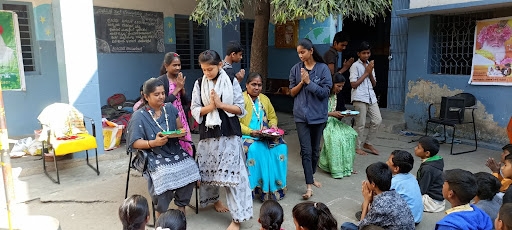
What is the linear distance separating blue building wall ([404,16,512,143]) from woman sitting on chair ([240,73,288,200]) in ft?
13.7

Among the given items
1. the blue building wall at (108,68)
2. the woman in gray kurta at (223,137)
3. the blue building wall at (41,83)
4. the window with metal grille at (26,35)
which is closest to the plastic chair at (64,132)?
the blue building wall at (108,68)

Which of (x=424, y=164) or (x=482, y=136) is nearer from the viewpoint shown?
(x=424, y=164)

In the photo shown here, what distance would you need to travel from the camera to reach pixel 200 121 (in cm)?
342

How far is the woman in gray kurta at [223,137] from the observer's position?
10.9ft

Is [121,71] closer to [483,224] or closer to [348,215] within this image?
[348,215]

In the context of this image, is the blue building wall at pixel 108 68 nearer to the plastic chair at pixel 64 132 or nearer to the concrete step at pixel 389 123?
the plastic chair at pixel 64 132

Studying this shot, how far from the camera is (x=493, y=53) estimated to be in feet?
20.3

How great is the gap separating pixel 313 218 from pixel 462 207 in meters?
1.03

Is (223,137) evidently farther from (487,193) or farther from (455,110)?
(455,110)

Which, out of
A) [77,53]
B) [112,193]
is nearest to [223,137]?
[112,193]

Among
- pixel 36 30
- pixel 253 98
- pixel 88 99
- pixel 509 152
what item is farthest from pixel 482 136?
pixel 36 30

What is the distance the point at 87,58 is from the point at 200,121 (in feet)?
9.15

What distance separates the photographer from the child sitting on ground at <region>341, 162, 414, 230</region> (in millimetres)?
2711

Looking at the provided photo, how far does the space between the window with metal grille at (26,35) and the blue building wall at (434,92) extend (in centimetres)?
685
